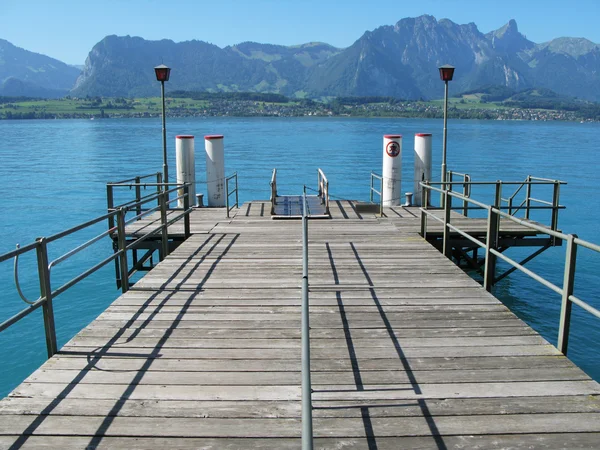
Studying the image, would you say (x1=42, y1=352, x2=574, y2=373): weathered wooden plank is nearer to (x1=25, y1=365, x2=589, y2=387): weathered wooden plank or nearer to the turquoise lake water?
(x1=25, y1=365, x2=589, y2=387): weathered wooden plank

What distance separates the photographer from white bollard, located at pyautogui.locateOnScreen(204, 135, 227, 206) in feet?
53.0

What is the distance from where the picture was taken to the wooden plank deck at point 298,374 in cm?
347

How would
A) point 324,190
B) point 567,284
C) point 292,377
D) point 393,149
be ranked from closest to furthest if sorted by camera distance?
point 292,377
point 567,284
point 393,149
point 324,190

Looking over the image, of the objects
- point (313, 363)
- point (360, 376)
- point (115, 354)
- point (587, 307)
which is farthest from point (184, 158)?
point (587, 307)

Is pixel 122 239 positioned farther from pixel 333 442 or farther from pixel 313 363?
pixel 333 442

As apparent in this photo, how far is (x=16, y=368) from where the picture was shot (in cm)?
→ 1042

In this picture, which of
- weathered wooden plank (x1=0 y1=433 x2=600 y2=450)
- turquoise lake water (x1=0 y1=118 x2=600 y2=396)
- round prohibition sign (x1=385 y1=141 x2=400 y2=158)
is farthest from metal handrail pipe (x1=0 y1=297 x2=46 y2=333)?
round prohibition sign (x1=385 y1=141 x2=400 y2=158)

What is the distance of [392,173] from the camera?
51.6 ft

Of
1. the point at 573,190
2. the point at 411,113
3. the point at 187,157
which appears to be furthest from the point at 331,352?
the point at 411,113

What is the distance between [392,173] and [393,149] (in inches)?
28.1

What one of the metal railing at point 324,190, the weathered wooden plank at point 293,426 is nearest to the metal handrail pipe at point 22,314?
the weathered wooden plank at point 293,426

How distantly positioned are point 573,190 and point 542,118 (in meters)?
174

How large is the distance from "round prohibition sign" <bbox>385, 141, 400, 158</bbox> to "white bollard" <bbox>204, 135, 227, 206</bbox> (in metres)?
4.77

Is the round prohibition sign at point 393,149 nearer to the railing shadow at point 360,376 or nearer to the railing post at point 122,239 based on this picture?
the railing shadow at point 360,376
